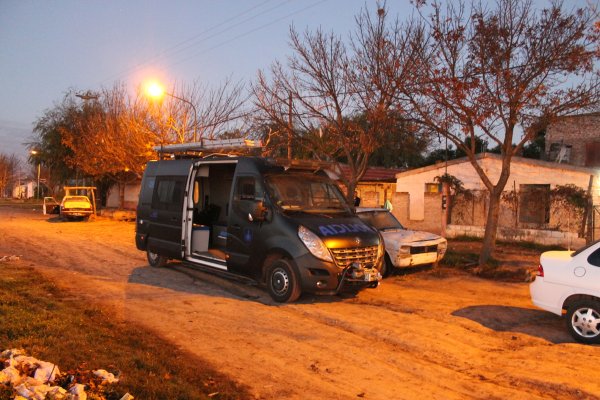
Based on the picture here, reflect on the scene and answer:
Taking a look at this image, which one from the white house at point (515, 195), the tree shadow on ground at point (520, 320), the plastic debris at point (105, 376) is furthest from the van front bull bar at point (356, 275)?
the white house at point (515, 195)

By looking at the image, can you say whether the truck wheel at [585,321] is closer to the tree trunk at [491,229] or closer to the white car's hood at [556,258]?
the white car's hood at [556,258]

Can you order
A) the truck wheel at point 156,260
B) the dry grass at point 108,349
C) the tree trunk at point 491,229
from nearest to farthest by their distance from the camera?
the dry grass at point 108,349, the truck wheel at point 156,260, the tree trunk at point 491,229

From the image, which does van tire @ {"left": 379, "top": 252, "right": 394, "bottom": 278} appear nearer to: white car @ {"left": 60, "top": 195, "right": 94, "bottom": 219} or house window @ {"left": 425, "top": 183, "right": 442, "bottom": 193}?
house window @ {"left": 425, "top": 183, "right": 442, "bottom": 193}

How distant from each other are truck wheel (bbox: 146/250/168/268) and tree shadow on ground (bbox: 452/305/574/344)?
6.78 meters

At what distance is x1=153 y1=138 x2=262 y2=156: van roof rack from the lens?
1039 centimetres

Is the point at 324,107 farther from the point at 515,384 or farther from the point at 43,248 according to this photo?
the point at 515,384

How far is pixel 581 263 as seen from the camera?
22.6 feet

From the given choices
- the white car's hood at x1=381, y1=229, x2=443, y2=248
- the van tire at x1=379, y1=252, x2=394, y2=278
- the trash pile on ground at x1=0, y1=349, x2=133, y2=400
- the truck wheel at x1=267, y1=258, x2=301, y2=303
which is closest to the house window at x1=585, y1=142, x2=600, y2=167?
the white car's hood at x1=381, y1=229, x2=443, y2=248

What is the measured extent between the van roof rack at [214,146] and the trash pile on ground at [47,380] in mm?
6121

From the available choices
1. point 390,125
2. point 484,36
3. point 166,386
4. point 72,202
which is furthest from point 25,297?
point 72,202

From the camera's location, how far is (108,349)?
19.0 ft

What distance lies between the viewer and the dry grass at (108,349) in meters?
4.83

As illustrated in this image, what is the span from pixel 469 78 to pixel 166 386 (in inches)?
370

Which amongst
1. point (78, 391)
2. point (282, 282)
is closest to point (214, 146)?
point (282, 282)
